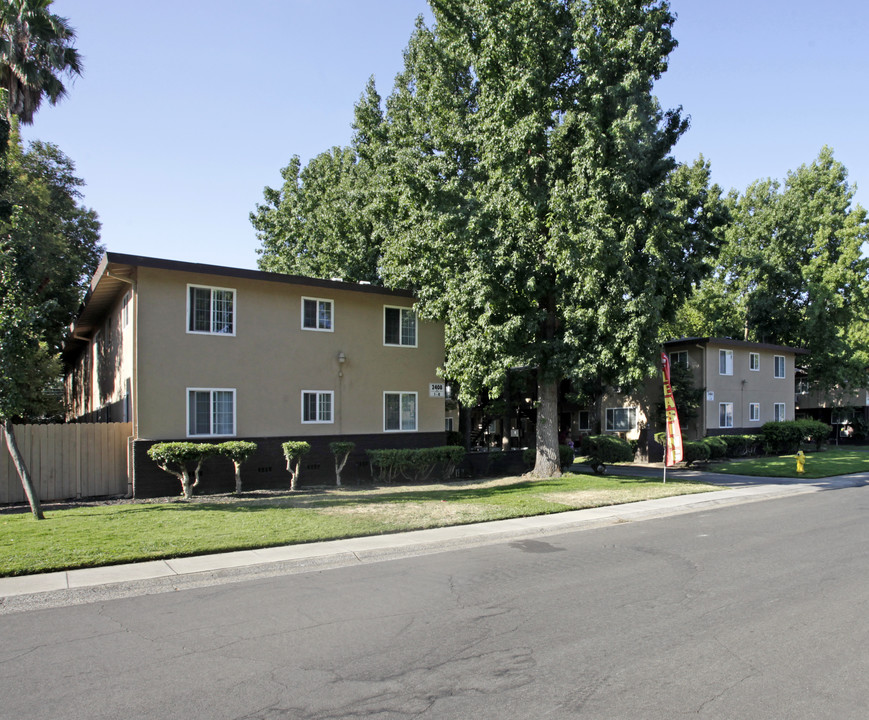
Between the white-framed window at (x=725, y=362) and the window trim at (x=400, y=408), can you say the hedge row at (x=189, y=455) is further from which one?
the white-framed window at (x=725, y=362)

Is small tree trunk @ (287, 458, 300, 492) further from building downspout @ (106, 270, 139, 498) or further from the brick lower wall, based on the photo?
building downspout @ (106, 270, 139, 498)

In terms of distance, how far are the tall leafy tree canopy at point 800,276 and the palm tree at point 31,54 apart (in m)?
36.6

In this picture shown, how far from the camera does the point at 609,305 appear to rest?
17.0 meters

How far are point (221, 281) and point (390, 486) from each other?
735 cm

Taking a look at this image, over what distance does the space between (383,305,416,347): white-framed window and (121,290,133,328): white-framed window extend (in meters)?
7.36

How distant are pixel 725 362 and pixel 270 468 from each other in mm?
24643

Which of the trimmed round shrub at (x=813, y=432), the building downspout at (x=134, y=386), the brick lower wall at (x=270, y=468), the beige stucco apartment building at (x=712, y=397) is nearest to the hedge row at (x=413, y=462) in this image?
the brick lower wall at (x=270, y=468)

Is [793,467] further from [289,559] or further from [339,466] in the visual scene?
Answer: [289,559]

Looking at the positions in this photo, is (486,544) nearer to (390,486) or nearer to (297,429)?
(390,486)

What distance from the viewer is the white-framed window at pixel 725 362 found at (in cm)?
3231


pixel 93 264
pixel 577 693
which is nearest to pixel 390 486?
pixel 577 693

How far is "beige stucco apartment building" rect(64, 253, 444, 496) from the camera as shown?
16.1 m

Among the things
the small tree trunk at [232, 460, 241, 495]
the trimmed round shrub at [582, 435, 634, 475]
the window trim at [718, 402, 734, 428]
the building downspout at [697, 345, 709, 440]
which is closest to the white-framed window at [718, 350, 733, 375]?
the building downspout at [697, 345, 709, 440]

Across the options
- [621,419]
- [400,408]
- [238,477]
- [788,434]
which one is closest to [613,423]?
[621,419]
